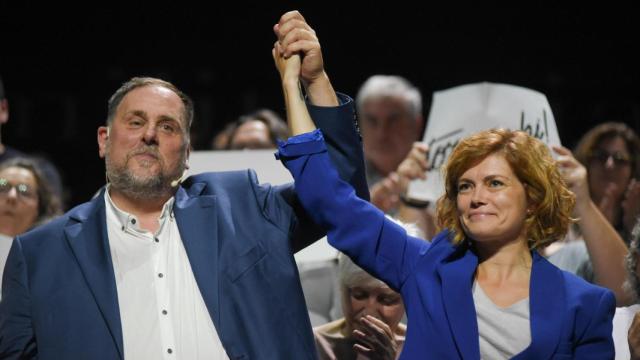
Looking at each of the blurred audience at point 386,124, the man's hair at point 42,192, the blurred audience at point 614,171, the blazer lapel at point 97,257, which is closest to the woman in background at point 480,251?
the blazer lapel at point 97,257

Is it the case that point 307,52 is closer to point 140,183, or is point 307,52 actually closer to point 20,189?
point 140,183

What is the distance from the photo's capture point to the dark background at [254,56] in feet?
18.3

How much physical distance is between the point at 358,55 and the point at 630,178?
2.05 meters

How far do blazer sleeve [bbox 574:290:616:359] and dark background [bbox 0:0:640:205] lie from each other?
3.31m

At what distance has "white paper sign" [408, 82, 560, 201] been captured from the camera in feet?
11.9

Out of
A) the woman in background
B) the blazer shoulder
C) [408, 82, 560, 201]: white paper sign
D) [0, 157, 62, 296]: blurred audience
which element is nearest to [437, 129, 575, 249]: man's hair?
the woman in background

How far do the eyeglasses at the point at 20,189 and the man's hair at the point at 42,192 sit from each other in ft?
0.13

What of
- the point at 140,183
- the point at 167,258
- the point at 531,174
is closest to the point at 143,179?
the point at 140,183

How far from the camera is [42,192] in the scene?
3828 millimetres

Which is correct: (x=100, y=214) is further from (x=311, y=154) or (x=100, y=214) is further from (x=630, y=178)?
(x=630, y=178)

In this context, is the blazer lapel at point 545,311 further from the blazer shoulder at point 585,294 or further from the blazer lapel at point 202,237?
the blazer lapel at point 202,237

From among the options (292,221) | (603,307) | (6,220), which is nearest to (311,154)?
(292,221)

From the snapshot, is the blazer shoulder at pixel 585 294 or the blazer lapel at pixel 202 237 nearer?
the blazer shoulder at pixel 585 294

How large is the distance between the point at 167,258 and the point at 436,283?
0.65 meters
